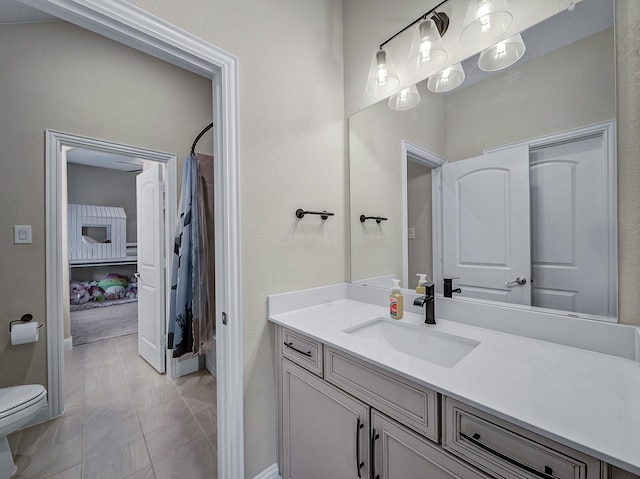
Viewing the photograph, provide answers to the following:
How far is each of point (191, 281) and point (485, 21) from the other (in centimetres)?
237

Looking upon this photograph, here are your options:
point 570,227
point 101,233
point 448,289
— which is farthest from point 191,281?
point 101,233

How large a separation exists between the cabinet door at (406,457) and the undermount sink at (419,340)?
10.1 inches

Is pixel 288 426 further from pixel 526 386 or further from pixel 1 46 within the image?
pixel 1 46

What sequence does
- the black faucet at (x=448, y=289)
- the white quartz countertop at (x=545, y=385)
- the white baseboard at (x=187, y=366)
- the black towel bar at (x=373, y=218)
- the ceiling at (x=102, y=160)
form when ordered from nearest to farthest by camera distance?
the white quartz countertop at (x=545, y=385) < the black faucet at (x=448, y=289) < the black towel bar at (x=373, y=218) < the white baseboard at (x=187, y=366) < the ceiling at (x=102, y=160)

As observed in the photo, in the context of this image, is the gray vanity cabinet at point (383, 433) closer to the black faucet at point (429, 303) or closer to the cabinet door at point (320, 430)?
the cabinet door at point (320, 430)

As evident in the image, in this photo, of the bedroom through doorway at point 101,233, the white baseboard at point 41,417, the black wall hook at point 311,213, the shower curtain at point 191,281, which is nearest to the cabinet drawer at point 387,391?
the black wall hook at point 311,213

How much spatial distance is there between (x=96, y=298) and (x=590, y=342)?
681 centimetres

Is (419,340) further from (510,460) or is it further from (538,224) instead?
(538,224)

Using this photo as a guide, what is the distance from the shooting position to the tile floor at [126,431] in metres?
1.50

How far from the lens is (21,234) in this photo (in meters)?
1.90

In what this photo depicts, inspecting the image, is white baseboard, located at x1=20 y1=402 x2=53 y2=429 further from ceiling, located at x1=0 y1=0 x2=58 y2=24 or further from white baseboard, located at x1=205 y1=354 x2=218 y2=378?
ceiling, located at x1=0 y1=0 x2=58 y2=24

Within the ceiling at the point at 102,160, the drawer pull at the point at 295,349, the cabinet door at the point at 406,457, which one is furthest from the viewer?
the ceiling at the point at 102,160

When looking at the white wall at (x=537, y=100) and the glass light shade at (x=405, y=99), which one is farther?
the glass light shade at (x=405, y=99)

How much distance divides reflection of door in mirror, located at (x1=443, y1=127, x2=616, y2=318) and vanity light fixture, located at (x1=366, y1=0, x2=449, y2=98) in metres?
0.52
